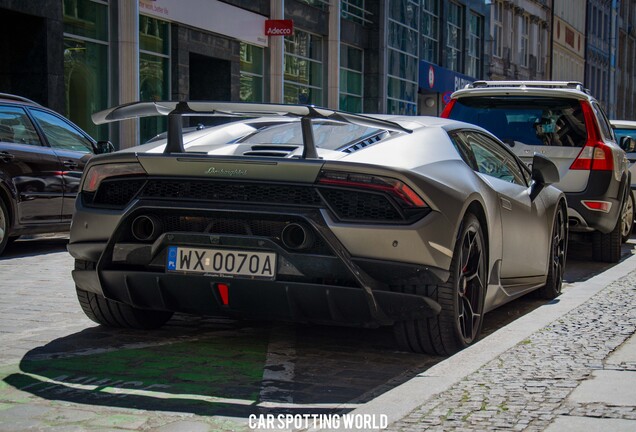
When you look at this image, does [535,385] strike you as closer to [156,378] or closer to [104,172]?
[156,378]

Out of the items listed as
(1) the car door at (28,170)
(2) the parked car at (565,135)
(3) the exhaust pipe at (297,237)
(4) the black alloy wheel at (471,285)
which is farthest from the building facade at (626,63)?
(3) the exhaust pipe at (297,237)

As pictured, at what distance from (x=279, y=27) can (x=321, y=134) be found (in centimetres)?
2020

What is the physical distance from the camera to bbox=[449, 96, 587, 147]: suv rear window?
34.9 feet

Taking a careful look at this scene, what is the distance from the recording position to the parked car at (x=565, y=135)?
10.6 meters

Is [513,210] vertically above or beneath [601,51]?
beneath

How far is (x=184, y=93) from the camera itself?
22312 mm

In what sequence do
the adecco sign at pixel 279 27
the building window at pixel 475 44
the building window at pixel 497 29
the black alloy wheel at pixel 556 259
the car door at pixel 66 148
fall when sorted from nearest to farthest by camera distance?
1. the black alloy wheel at pixel 556 259
2. the car door at pixel 66 148
3. the adecco sign at pixel 279 27
4. the building window at pixel 475 44
5. the building window at pixel 497 29

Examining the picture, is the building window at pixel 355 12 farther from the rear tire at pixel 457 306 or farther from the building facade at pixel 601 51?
the building facade at pixel 601 51

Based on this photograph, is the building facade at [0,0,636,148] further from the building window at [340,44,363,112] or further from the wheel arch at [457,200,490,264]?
the wheel arch at [457,200,490,264]

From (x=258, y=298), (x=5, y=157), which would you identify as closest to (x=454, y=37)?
(x=5, y=157)

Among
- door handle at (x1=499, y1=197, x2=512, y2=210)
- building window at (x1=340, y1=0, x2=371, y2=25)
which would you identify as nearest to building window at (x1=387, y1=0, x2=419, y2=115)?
building window at (x1=340, y1=0, x2=371, y2=25)

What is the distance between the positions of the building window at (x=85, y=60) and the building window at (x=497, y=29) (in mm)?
31316

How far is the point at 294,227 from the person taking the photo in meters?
5.19

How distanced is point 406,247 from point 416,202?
0.23m
